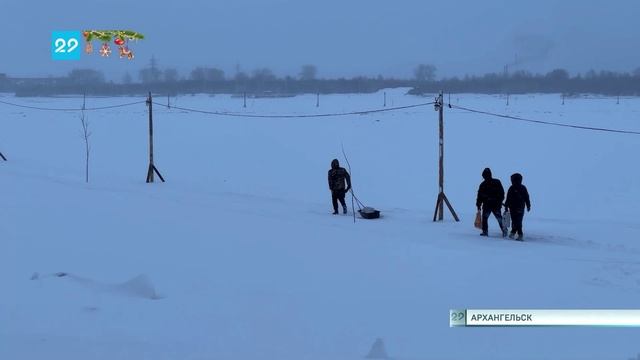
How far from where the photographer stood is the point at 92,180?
23656 millimetres

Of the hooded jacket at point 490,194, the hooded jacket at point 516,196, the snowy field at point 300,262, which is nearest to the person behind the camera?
the snowy field at point 300,262

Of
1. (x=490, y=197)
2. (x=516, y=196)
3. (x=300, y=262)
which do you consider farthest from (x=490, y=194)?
(x=300, y=262)

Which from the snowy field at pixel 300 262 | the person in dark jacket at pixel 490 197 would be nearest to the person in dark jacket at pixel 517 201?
the person in dark jacket at pixel 490 197

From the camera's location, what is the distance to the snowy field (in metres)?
6.38

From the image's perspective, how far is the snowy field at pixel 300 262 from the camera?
20.9ft

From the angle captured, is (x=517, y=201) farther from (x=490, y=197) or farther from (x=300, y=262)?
(x=300, y=262)

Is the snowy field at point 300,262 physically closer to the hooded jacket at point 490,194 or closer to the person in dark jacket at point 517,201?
the person in dark jacket at point 517,201

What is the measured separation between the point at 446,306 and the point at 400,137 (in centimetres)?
2830

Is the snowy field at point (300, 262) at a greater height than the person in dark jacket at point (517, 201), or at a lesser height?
lesser

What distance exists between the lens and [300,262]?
1030 cm

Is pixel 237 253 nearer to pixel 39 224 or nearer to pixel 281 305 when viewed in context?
pixel 281 305

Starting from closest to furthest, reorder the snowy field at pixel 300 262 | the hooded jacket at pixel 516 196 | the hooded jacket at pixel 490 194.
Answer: the snowy field at pixel 300 262 < the hooded jacket at pixel 516 196 < the hooded jacket at pixel 490 194

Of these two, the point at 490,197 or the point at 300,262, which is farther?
the point at 490,197

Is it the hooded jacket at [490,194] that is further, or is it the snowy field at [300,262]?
the hooded jacket at [490,194]
